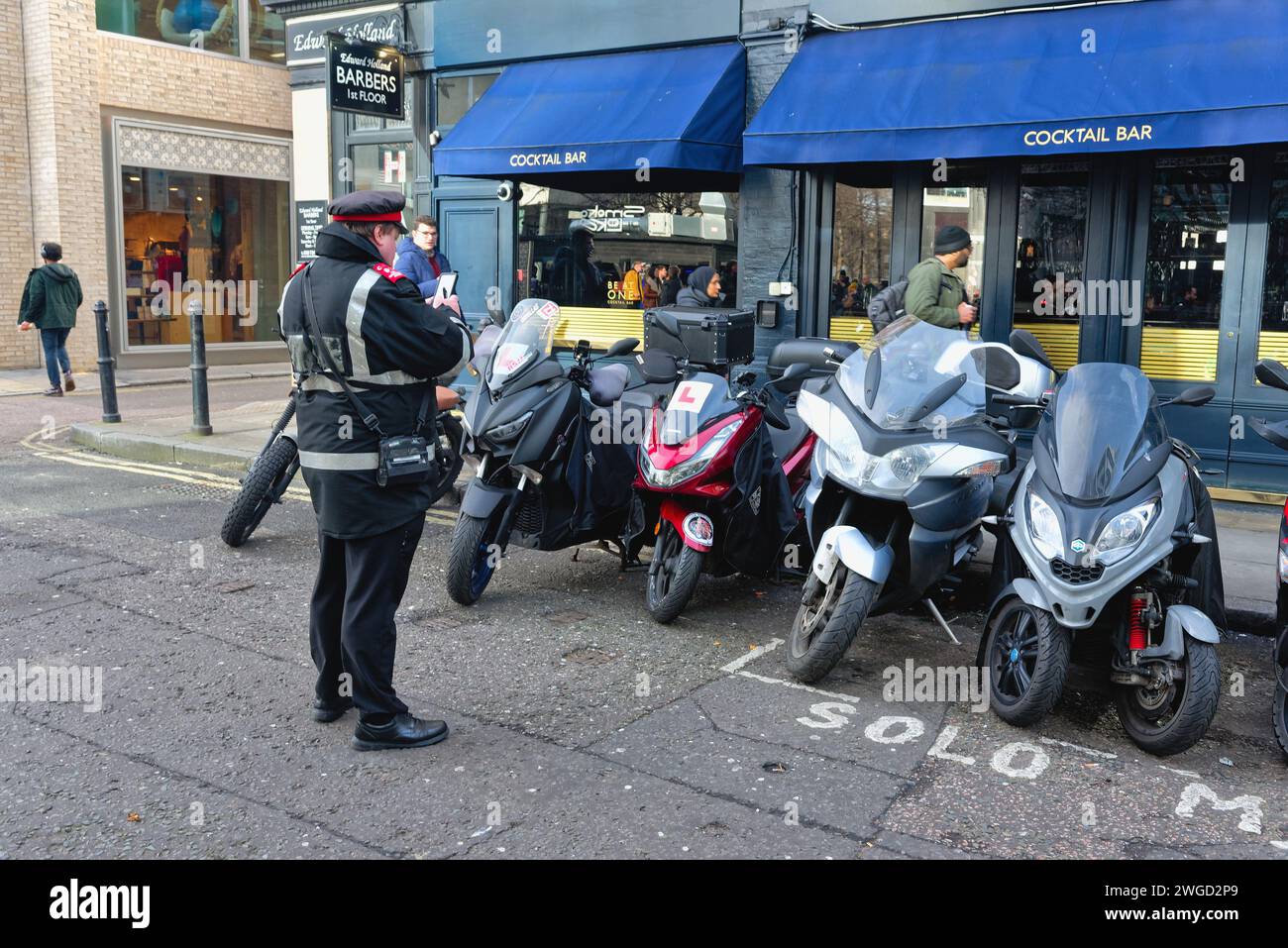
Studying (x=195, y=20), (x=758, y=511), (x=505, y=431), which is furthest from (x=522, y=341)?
(x=195, y=20)

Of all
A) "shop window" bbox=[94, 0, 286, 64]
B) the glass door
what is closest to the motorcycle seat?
the glass door

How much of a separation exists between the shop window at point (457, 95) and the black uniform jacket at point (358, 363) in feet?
29.7

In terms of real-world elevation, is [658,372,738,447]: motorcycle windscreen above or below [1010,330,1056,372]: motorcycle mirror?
below

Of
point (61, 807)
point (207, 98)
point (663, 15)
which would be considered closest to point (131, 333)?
point (207, 98)

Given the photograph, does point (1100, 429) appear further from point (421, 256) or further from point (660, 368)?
point (421, 256)

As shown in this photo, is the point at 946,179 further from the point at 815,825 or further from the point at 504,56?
the point at 815,825

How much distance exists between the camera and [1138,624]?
4.44 meters

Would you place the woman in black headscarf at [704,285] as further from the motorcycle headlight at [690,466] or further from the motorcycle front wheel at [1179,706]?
the motorcycle front wheel at [1179,706]

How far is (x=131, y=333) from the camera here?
18.4 m

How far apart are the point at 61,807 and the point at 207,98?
17394 millimetres

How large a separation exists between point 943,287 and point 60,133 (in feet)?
47.4

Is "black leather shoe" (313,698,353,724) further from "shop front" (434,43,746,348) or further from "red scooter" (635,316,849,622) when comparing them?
"shop front" (434,43,746,348)

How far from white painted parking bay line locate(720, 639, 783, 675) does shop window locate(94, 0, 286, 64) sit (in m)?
15.5

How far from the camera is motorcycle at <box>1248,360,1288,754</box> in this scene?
14.3 feet
